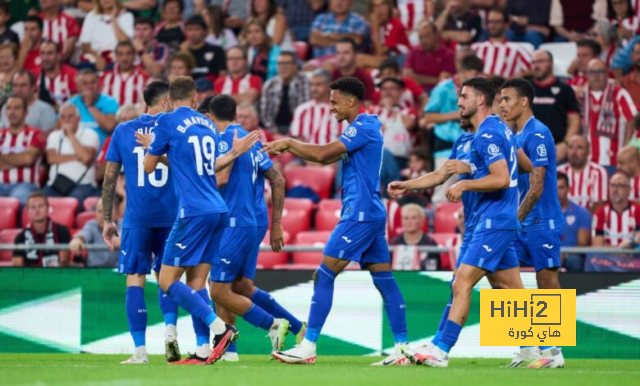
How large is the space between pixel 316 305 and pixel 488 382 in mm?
2137

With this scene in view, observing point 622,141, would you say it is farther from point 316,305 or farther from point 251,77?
point 316,305

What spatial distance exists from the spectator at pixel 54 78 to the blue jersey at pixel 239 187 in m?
8.45

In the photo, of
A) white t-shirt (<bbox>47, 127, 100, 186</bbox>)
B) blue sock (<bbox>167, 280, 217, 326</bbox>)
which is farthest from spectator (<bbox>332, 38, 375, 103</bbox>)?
blue sock (<bbox>167, 280, 217, 326</bbox>)

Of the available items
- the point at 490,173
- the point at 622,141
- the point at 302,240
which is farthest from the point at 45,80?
the point at 490,173

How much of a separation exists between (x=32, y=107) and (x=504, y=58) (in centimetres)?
709

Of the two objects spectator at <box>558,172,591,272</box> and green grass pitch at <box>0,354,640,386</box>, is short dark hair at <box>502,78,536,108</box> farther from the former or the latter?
spectator at <box>558,172,591,272</box>

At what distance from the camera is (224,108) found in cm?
1075

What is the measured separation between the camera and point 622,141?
1595 centimetres

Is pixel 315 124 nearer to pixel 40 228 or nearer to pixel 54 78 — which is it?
pixel 40 228

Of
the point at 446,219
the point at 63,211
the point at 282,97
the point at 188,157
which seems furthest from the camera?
the point at 282,97

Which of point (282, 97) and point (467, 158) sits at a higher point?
point (282, 97)

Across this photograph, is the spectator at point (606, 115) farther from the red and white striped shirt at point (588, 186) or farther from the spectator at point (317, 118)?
the spectator at point (317, 118)

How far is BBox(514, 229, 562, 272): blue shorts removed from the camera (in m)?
10.3

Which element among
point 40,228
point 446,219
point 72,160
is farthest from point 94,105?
point 446,219
